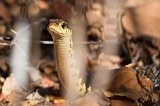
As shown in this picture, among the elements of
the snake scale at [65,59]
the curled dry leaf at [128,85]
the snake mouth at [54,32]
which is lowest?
the curled dry leaf at [128,85]

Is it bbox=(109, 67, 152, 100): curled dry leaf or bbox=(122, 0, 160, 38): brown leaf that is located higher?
bbox=(122, 0, 160, 38): brown leaf

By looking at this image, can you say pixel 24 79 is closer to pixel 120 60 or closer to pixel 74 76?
pixel 74 76

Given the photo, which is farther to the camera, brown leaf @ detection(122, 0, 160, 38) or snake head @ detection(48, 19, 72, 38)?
brown leaf @ detection(122, 0, 160, 38)

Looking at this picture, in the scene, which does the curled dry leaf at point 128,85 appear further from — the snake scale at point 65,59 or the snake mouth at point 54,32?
the snake mouth at point 54,32

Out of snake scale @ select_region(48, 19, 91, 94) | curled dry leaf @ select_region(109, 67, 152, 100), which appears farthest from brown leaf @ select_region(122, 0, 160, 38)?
snake scale @ select_region(48, 19, 91, 94)

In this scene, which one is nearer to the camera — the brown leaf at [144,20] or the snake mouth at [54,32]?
the snake mouth at [54,32]

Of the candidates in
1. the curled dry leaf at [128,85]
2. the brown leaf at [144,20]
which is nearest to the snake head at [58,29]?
the curled dry leaf at [128,85]

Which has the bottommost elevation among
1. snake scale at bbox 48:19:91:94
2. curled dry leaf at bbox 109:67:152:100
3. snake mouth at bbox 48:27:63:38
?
curled dry leaf at bbox 109:67:152:100

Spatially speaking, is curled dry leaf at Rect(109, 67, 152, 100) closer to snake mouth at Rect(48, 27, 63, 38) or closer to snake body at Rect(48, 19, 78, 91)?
snake body at Rect(48, 19, 78, 91)

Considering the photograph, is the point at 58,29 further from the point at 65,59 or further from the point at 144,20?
the point at 144,20
